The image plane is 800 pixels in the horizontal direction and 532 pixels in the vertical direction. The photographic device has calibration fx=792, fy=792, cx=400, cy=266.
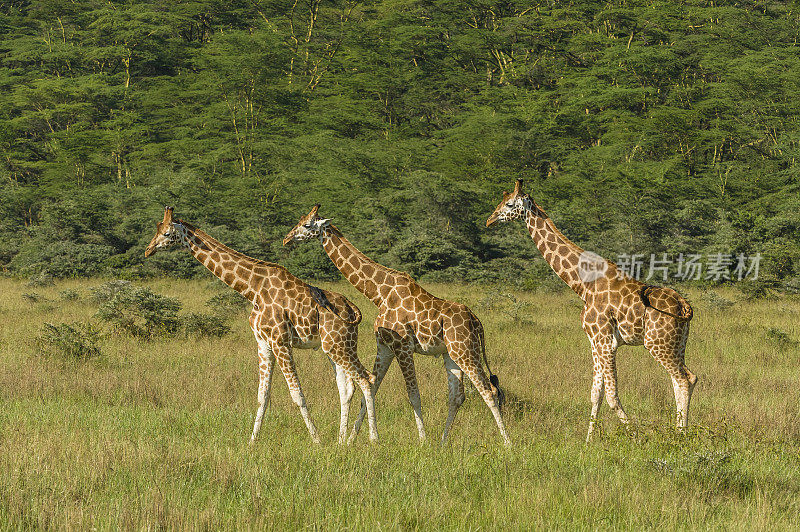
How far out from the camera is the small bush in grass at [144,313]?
14.5m

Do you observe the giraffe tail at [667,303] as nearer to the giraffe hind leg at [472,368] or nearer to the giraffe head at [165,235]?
the giraffe hind leg at [472,368]

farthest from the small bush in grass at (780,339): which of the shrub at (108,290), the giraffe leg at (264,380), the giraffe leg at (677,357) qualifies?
the shrub at (108,290)

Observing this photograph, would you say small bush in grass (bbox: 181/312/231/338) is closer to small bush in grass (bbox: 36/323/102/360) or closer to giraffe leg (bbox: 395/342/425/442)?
small bush in grass (bbox: 36/323/102/360)

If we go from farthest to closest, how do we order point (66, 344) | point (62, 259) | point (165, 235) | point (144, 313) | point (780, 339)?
point (62, 259), point (144, 313), point (780, 339), point (66, 344), point (165, 235)

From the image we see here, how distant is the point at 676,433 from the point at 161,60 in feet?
169

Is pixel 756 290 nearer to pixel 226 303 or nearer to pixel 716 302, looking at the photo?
pixel 716 302

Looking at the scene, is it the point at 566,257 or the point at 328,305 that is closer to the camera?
the point at 328,305

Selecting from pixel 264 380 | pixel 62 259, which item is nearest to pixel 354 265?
pixel 264 380

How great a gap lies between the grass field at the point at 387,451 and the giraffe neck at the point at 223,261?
60.9 inches

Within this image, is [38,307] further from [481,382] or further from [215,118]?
[215,118]

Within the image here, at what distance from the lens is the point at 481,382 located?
782 centimetres

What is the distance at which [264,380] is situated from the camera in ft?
26.6

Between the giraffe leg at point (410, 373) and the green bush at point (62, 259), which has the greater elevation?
the giraffe leg at point (410, 373)

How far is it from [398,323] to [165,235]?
2.66 m
